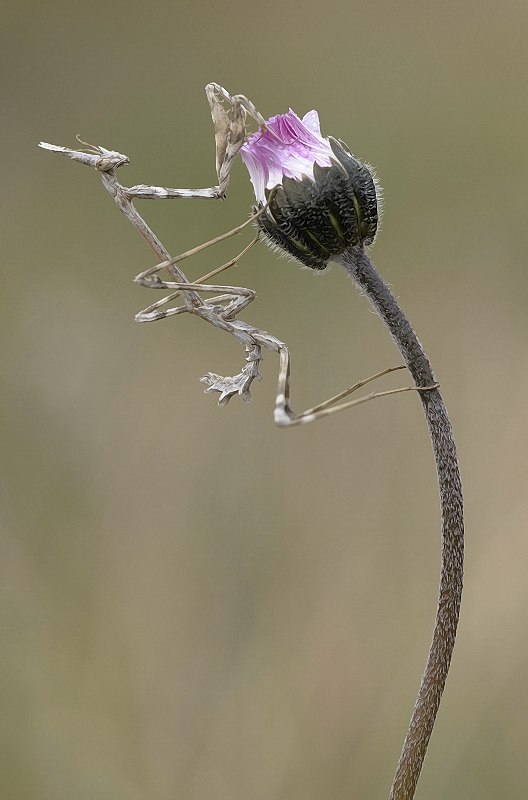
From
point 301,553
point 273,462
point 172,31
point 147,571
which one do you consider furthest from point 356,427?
point 172,31

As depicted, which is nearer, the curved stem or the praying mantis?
the curved stem

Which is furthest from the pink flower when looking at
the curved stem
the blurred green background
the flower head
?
the blurred green background

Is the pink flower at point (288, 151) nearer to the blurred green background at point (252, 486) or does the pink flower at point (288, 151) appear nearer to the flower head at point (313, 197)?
the flower head at point (313, 197)

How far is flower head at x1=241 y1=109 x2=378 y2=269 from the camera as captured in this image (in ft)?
3.25

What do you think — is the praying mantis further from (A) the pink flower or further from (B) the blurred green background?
(B) the blurred green background

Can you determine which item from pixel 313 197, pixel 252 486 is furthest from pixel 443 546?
pixel 252 486

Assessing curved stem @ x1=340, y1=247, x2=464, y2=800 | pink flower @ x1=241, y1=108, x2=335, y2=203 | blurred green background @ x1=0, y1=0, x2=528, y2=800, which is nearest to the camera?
curved stem @ x1=340, y1=247, x2=464, y2=800

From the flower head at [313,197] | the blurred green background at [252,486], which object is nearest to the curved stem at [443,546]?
the flower head at [313,197]

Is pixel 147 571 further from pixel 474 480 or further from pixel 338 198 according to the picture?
pixel 338 198

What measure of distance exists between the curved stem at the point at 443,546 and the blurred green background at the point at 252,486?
97cm

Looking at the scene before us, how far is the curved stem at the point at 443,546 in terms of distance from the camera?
894 millimetres

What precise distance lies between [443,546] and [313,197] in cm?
39

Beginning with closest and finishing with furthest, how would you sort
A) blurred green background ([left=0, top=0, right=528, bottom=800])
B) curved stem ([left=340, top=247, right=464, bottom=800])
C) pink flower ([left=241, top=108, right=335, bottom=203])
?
curved stem ([left=340, top=247, right=464, bottom=800]), pink flower ([left=241, top=108, right=335, bottom=203]), blurred green background ([left=0, top=0, right=528, bottom=800])

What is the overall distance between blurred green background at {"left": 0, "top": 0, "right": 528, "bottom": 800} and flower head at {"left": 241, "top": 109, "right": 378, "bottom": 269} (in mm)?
1186
